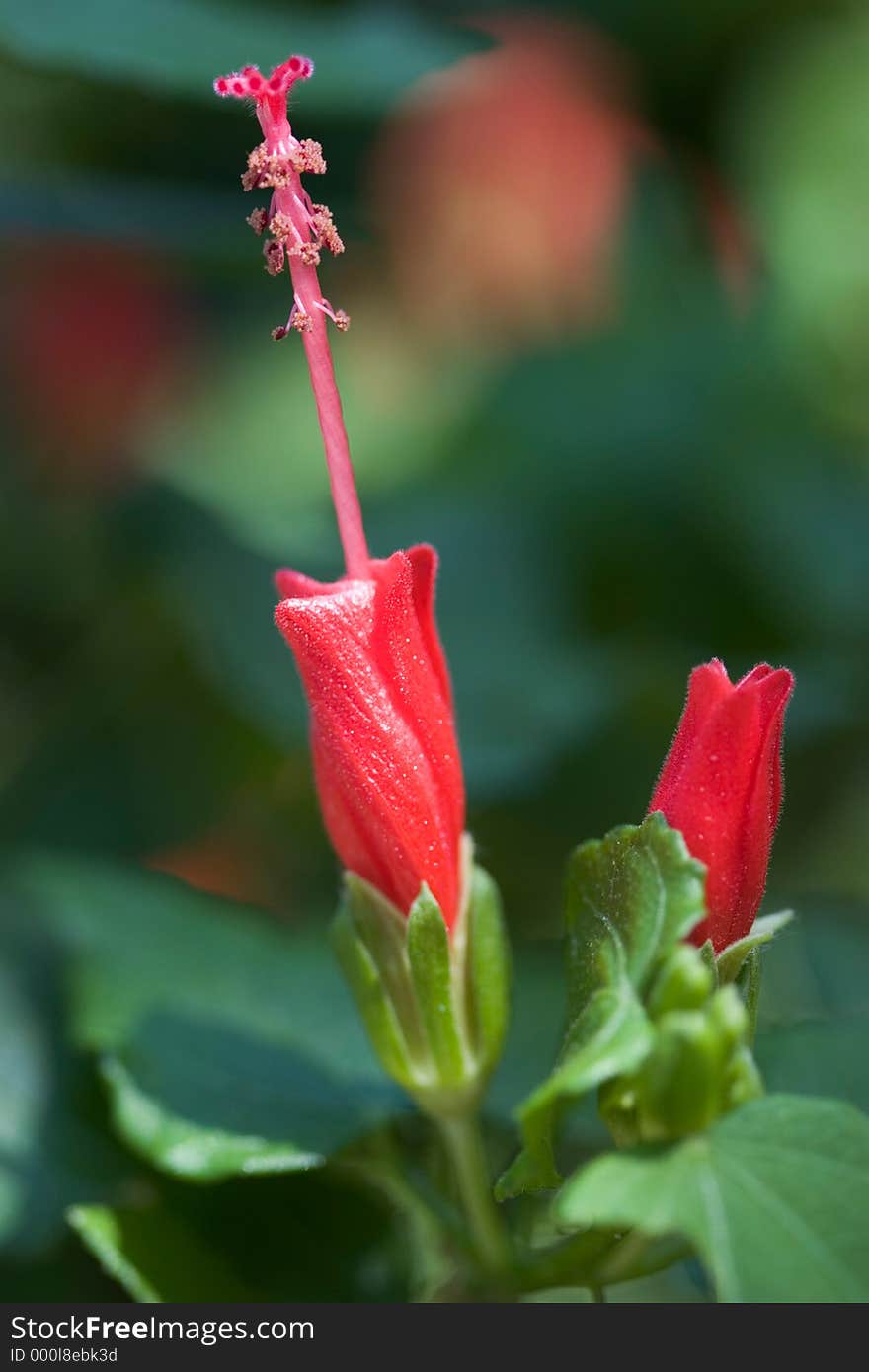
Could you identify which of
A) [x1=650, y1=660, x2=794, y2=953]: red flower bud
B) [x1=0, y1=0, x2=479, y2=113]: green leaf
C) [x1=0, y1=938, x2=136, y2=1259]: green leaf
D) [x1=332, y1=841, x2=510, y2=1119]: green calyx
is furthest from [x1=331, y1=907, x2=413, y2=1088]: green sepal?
[x1=0, y1=0, x2=479, y2=113]: green leaf

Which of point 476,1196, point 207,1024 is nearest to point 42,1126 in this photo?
point 207,1024

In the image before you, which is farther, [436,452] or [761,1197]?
[436,452]

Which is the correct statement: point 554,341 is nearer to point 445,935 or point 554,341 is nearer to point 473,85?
point 473,85

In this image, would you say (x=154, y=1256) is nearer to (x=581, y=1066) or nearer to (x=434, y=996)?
(x=434, y=996)

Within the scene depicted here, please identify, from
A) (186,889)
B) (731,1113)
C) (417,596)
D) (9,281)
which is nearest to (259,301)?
(9,281)

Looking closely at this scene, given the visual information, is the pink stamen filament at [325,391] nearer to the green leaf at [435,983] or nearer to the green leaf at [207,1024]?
→ the green leaf at [435,983]

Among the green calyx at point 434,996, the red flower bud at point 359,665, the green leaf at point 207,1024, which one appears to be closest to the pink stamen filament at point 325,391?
the red flower bud at point 359,665
